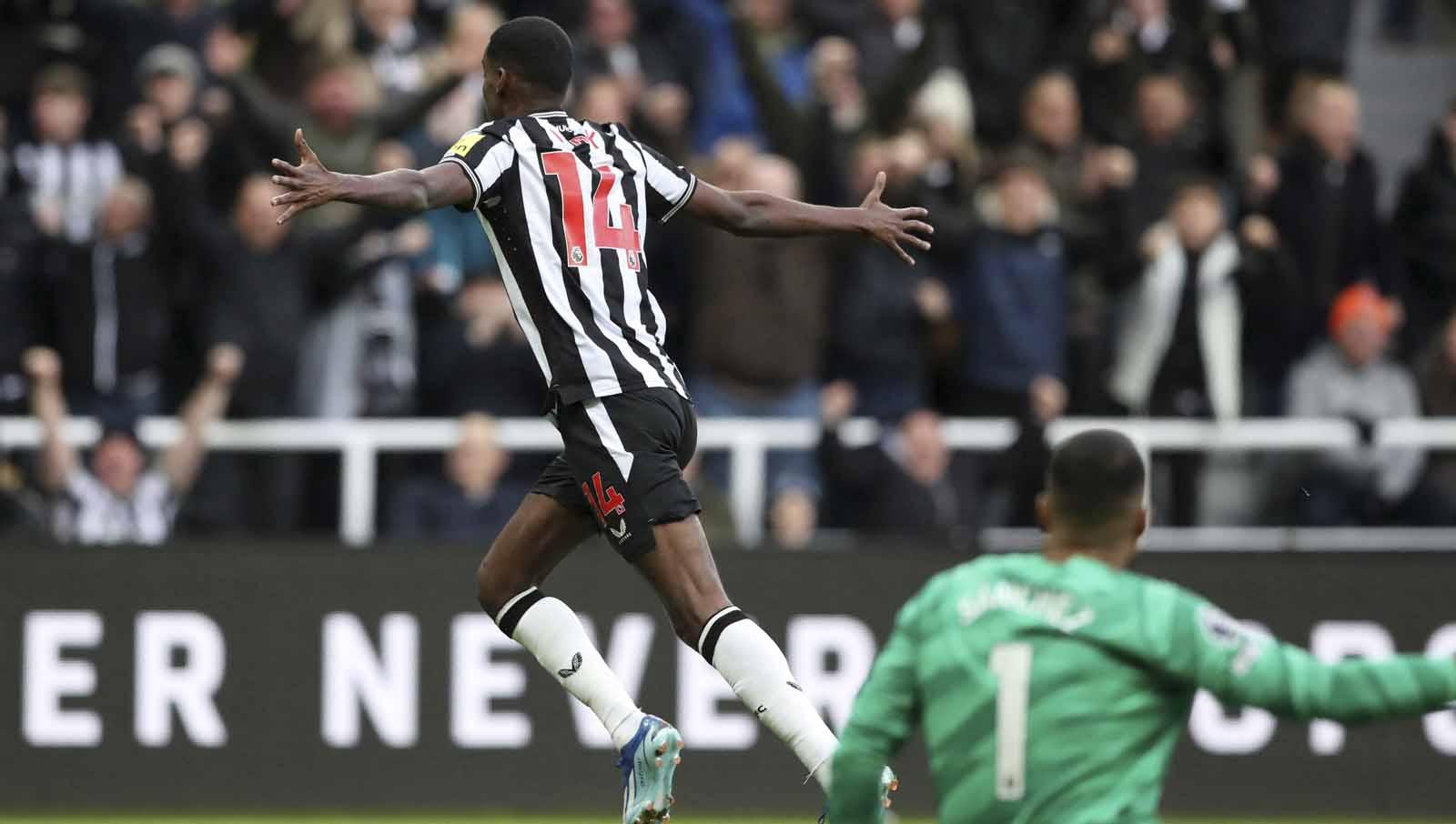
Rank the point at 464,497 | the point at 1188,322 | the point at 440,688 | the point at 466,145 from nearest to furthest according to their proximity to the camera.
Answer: the point at 466,145 < the point at 440,688 < the point at 464,497 < the point at 1188,322

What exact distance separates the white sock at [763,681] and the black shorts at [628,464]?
33 centimetres

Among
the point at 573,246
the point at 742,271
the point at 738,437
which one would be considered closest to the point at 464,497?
the point at 738,437

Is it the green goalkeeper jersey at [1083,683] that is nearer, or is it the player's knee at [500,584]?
the green goalkeeper jersey at [1083,683]

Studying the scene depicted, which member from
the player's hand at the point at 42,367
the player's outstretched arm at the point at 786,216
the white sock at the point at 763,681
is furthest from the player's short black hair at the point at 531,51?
the player's hand at the point at 42,367

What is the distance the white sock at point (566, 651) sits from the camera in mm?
7270

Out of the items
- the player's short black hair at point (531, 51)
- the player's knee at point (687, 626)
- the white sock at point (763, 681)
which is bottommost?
the white sock at point (763, 681)

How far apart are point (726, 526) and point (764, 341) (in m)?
0.98

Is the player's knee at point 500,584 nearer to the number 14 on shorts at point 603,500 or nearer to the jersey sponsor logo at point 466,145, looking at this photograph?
the number 14 on shorts at point 603,500

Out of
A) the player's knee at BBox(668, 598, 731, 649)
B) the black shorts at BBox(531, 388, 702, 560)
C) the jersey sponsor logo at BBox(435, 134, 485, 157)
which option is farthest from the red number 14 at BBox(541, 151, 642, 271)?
the player's knee at BBox(668, 598, 731, 649)

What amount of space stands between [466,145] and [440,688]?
5.06 meters

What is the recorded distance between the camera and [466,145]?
6.87 metres

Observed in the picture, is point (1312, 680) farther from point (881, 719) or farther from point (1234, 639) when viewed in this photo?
point (881, 719)

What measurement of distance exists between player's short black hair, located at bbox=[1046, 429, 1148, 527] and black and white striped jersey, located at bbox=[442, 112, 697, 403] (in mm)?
2591

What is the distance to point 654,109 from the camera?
12.6 m
